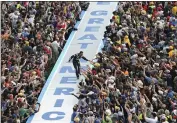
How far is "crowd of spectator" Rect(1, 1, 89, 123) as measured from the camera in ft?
97.6

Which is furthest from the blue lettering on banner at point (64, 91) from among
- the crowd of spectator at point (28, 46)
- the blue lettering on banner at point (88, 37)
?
the blue lettering on banner at point (88, 37)

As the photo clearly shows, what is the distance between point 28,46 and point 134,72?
510 cm

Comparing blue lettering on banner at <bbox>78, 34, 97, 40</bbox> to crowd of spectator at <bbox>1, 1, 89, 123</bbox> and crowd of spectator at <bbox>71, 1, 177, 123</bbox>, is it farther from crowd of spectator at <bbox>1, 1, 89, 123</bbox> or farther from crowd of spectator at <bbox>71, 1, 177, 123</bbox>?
crowd of spectator at <bbox>71, 1, 177, 123</bbox>

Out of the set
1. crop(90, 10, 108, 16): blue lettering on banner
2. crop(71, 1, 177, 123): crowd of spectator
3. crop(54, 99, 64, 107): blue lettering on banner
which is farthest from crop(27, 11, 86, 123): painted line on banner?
crop(71, 1, 177, 123): crowd of spectator

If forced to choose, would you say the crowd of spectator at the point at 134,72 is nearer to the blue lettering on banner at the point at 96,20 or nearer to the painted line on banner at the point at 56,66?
the painted line on banner at the point at 56,66

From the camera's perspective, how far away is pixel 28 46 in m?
33.5

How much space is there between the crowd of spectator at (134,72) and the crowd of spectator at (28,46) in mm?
1852

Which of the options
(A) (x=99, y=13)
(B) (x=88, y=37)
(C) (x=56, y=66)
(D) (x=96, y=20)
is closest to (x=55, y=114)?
(C) (x=56, y=66)

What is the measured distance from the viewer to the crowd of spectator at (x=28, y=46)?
2975 cm

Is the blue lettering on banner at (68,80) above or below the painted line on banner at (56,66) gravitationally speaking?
below

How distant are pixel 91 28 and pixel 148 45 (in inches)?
209

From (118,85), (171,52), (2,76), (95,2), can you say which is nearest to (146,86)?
(118,85)

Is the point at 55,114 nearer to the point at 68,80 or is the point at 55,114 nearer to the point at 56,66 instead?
the point at 68,80

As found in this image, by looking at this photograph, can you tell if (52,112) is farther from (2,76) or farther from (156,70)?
(156,70)
